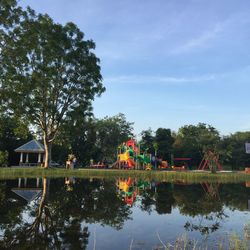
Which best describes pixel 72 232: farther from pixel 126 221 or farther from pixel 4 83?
pixel 4 83

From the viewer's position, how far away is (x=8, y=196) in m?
15.6

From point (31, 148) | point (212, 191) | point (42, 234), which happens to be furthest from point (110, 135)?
point (42, 234)

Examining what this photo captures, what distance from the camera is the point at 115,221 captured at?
34.4ft

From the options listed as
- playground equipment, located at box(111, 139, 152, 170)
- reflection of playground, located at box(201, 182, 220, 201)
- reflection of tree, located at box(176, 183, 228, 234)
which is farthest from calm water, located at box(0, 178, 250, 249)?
playground equipment, located at box(111, 139, 152, 170)

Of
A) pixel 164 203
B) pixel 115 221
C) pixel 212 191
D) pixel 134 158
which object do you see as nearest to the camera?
pixel 115 221

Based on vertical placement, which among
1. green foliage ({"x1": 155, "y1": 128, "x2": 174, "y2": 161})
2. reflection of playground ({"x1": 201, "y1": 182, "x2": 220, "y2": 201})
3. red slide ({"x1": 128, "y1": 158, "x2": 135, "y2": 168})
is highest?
green foliage ({"x1": 155, "y1": 128, "x2": 174, "y2": 161})

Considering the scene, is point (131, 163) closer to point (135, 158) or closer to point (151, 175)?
point (135, 158)

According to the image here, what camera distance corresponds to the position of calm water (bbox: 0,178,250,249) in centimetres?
791

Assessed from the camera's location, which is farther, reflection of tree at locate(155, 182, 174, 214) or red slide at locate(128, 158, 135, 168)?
red slide at locate(128, 158, 135, 168)

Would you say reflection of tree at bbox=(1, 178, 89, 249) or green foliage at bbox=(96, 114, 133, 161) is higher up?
green foliage at bbox=(96, 114, 133, 161)

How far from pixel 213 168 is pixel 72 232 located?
25381 mm

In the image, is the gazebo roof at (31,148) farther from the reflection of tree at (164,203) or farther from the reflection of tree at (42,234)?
the reflection of tree at (42,234)

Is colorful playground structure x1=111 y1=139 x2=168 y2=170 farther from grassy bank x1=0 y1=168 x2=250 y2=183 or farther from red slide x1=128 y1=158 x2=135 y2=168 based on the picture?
grassy bank x1=0 y1=168 x2=250 y2=183

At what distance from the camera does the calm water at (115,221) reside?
791cm
